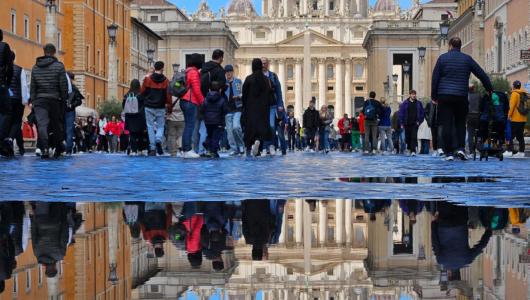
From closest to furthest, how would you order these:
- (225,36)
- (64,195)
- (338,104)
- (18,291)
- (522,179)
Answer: (18,291)
(64,195)
(522,179)
(225,36)
(338,104)

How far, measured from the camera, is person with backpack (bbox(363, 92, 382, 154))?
29.5m

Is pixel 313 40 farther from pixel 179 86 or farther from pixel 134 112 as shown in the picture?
pixel 179 86

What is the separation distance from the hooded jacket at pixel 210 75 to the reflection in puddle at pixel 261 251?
41.9 ft

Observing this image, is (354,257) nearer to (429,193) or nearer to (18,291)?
(18,291)

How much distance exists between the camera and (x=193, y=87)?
20031 mm

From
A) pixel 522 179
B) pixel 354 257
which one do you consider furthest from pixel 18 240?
pixel 522 179

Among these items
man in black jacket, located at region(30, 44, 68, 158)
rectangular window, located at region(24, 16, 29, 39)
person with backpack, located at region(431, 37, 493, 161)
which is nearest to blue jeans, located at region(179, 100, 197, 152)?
man in black jacket, located at region(30, 44, 68, 158)

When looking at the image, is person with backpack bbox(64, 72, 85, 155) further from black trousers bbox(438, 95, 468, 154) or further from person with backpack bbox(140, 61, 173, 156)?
black trousers bbox(438, 95, 468, 154)

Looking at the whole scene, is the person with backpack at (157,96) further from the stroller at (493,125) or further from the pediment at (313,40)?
the pediment at (313,40)

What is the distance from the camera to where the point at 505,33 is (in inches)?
2454

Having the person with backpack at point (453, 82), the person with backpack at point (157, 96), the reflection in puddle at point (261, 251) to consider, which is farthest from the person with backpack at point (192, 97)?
the reflection in puddle at point (261, 251)

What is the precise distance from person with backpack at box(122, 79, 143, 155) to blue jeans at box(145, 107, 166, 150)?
795 millimetres

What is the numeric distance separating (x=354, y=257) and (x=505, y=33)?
59608mm

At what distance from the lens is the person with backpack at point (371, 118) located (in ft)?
96.6
